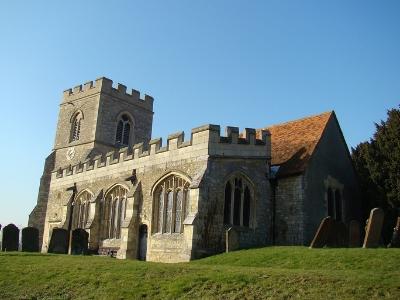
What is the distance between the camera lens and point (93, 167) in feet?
81.1

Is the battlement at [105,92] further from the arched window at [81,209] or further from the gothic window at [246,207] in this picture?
the gothic window at [246,207]

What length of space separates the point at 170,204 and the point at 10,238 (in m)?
6.98

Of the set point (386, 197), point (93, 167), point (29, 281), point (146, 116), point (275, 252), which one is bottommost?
point (29, 281)

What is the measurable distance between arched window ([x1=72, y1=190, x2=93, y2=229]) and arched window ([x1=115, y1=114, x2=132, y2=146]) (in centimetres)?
719

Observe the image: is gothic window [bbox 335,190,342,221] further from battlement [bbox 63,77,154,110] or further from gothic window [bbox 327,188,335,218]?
battlement [bbox 63,77,154,110]

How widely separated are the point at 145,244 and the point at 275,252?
7.21 m

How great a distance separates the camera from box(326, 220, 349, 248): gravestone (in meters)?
14.9

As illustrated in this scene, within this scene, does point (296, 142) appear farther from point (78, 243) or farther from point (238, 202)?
point (78, 243)

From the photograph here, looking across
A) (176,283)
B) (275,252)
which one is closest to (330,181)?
(275,252)

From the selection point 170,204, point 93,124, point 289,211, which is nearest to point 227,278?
point 289,211

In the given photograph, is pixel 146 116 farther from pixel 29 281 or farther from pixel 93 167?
pixel 29 281

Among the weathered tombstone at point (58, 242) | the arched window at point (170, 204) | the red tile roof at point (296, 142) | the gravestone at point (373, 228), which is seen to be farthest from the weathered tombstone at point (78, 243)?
the gravestone at point (373, 228)

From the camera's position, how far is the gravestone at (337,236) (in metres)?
14.9

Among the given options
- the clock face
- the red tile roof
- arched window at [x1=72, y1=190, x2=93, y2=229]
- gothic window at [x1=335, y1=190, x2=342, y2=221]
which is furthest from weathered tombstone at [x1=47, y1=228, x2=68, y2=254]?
gothic window at [x1=335, y1=190, x2=342, y2=221]
